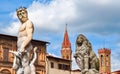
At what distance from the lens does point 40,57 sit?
233 ft

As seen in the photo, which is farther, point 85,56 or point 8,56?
point 8,56

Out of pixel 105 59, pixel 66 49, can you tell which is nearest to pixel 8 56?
pixel 66 49

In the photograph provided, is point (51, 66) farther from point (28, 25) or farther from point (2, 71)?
point (28, 25)

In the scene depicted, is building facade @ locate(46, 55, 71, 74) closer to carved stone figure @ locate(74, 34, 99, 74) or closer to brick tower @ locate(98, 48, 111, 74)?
carved stone figure @ locate(74, 34, 99, 74)

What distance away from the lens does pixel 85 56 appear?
1235cm

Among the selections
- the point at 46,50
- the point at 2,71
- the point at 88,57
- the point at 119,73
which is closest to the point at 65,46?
the point at 119,73

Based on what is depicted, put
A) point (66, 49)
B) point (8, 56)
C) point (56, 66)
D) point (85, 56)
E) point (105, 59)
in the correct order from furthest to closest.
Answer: point (105, 59), point (66, 49), point (56, 66), point (8, 56), point (85, 56)

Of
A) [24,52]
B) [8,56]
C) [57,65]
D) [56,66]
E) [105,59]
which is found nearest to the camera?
[24,52]

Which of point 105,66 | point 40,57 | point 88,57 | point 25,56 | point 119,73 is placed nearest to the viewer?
point 25,56

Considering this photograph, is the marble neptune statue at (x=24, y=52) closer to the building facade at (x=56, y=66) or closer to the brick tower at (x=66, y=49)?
the building facade at (x=56, y=66)

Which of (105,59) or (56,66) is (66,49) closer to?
(105,59)

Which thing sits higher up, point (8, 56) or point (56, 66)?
point (8, 56)

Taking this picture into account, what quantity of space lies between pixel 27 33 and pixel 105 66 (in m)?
138

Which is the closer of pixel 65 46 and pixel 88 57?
pixel 88 57
